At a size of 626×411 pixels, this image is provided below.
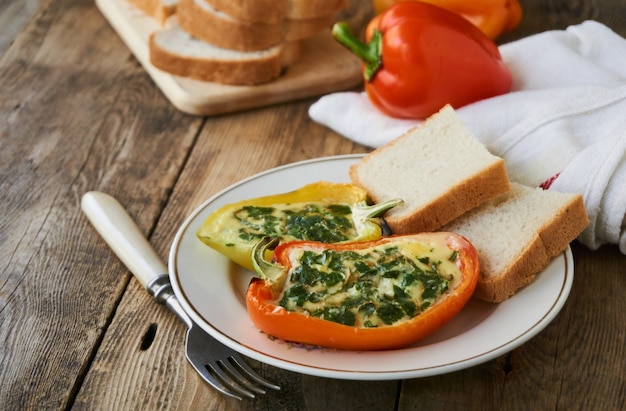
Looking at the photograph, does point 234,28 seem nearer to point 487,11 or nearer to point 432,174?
point 487,11

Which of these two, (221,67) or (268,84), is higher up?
(221,67)

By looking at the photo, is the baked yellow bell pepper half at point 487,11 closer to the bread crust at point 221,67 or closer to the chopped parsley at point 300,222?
the bread crust at point 221,67

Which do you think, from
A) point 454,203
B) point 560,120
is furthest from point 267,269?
point 560,120

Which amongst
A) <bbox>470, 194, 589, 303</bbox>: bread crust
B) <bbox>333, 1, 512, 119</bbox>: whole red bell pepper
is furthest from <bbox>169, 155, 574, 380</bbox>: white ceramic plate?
<bbox>333, 1, 512, 119</bbox>: whole red bell pepper

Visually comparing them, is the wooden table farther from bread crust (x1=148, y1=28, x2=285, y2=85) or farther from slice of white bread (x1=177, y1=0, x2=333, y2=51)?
slice of white bread (x1=177, y1=0, x2=333, y2=51)

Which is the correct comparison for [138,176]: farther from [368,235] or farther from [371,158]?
[368,235]
